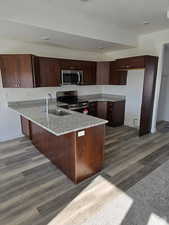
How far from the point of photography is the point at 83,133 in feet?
7.16

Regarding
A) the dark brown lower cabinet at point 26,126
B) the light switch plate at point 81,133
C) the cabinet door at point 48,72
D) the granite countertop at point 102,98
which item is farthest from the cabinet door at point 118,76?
the light switch plate at point 81,133

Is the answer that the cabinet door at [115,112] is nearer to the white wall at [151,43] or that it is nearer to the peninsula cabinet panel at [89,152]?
the white wall at [151,43]

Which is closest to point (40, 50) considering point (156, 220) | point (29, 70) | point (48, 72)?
point (48, 72)

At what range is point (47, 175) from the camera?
250 centimetres

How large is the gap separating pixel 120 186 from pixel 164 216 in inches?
25.3

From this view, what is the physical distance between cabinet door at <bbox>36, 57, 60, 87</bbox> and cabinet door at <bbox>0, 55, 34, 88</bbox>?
0.84ft

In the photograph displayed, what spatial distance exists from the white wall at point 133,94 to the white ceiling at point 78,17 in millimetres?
1351

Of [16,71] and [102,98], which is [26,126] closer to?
[16,71]

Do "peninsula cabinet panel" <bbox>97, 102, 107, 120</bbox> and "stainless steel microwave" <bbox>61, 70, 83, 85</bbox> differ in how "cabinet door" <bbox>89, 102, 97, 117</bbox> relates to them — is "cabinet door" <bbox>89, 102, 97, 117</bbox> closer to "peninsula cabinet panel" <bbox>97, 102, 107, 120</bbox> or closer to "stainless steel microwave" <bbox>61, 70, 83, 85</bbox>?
"peninsula cabinet panel" <bbox>97, 102, 107, 120</bbox>

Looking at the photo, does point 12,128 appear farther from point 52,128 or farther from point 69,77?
point 52,128

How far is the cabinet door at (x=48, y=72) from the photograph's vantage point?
3680 mm

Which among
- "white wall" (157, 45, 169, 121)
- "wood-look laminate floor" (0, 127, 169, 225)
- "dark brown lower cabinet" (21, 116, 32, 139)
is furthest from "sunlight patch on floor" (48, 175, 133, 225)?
"white wall" (157, 45, 169, 121)

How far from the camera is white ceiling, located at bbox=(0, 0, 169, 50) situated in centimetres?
247

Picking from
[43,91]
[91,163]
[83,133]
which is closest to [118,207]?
[91,163]
